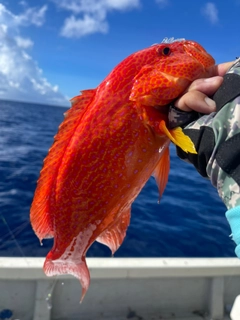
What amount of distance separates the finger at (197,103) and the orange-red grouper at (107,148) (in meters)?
0.15

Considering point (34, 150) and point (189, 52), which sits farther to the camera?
point (34, 150)

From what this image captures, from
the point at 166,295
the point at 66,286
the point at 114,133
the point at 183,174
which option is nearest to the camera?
the point at 114,133

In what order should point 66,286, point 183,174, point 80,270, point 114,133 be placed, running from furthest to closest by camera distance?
point 183,174 < point 66,286 < point 80,270 < point 114,133

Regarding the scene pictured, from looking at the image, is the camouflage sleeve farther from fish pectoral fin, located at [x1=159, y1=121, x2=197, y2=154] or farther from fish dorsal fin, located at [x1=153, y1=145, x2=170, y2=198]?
fish dorsal fin, located at [x1=153, y1=145, x2=170, y2=198]

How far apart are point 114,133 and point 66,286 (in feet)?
9.33

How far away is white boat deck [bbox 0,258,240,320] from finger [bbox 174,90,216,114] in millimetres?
2848

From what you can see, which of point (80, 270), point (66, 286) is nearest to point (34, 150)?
point (66, 286)

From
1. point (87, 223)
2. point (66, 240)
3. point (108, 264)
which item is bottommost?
point (108, 264)

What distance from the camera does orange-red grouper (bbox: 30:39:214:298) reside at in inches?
75.9

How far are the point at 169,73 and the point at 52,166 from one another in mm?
933

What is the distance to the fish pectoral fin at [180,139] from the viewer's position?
5.48ft

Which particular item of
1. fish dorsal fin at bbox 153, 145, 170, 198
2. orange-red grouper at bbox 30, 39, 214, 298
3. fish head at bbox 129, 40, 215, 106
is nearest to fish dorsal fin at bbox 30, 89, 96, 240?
orange-red grouper at bbox 30, 39, 214, 298

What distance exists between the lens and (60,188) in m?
1.97

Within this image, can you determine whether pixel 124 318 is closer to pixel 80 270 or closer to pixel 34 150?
pixel 80 270
